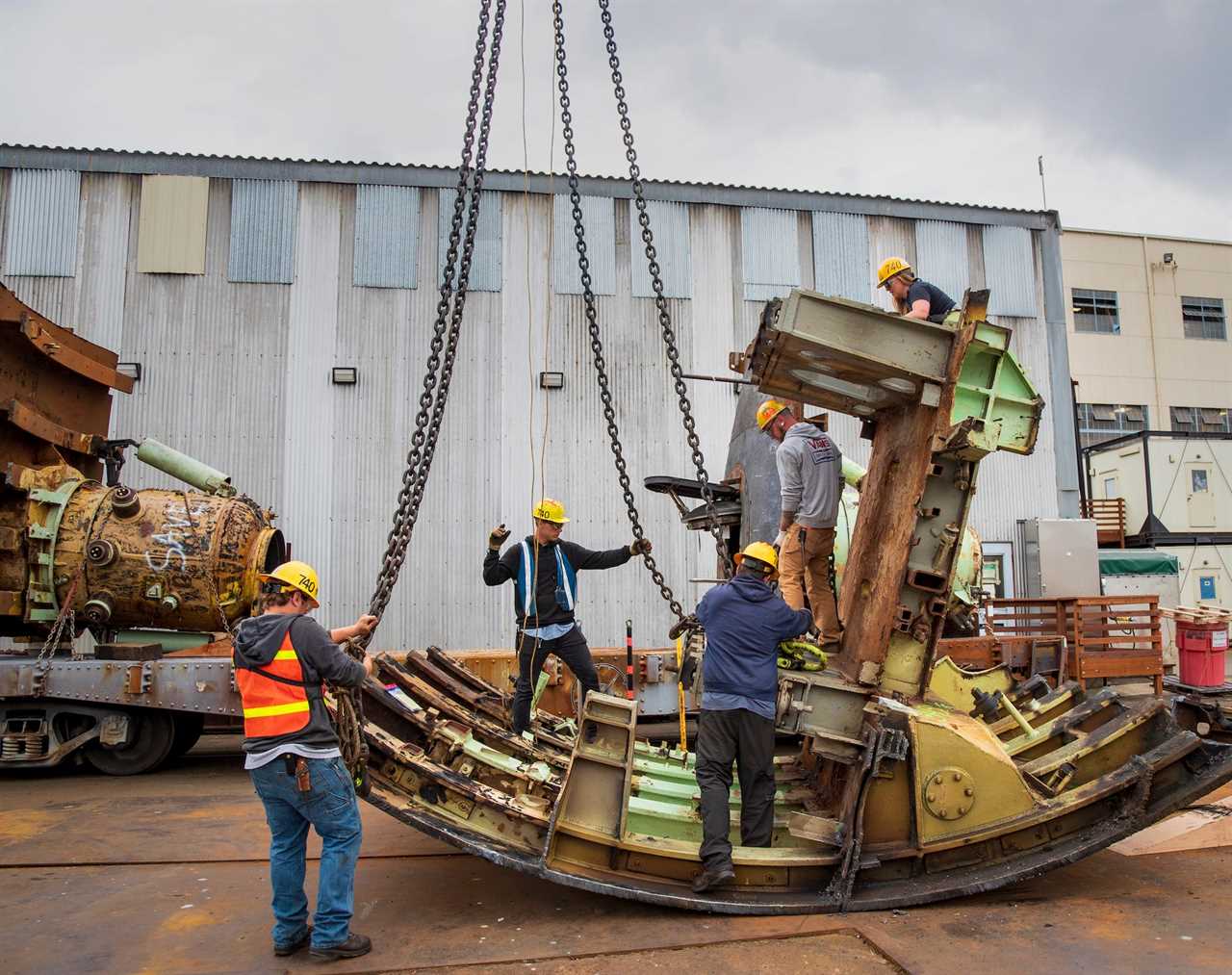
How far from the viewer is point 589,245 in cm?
1480

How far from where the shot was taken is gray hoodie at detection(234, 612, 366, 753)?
12.2 ft

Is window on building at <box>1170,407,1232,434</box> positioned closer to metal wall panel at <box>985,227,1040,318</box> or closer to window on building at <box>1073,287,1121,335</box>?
window on building at <box>1073,287,1121,335</box>

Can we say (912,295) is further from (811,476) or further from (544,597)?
(544,597)

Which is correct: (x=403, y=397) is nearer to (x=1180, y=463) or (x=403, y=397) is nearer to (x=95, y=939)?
(x=95, y=939)

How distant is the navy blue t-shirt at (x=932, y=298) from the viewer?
17.0 ft

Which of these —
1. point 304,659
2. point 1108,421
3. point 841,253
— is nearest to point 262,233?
point 841,253

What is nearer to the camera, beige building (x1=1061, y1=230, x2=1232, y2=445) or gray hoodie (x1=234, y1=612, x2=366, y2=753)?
gray hoodie (x1=234, y1=612, x2=366, y2=753)

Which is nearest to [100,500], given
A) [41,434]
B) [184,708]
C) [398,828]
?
[41,434]

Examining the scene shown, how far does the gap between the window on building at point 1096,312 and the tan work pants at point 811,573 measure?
24.9 m

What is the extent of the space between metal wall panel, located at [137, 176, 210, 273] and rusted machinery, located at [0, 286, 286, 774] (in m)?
6.09

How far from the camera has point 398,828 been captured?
6.03 metres

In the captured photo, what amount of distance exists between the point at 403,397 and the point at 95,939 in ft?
35.4

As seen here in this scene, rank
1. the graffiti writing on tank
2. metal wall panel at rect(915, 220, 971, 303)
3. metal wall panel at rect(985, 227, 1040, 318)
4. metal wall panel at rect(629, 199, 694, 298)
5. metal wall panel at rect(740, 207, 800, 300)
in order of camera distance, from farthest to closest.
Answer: metal wall panel at rect(985, 227, 1040, 318)
metal wall panel at rect(915, 220, 971, 303)
metal wall panel at rect(740, 207, 800, 300)
metal wall panel at rect(629, 199, 694, 298)
the graffiti writing on tank

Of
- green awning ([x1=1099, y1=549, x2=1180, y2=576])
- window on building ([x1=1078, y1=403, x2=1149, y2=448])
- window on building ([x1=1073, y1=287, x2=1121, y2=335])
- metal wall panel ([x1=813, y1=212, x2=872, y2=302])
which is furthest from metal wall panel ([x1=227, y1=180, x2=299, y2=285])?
window on building ([x1=1078, y1=403, x2=1149, y2=448])
